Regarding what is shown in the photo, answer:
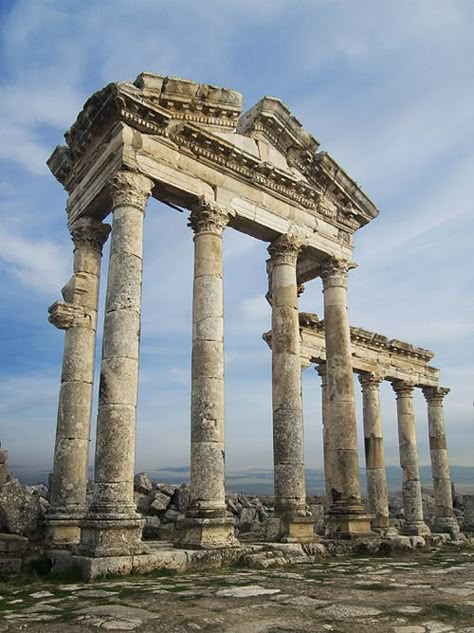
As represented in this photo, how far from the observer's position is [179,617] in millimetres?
5902

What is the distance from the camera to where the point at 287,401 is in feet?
47.4

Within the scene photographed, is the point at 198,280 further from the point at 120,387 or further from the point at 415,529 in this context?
the point at 415,529

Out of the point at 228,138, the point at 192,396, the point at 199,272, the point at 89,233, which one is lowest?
the point at 192,396

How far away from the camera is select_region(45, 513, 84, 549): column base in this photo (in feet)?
38.9

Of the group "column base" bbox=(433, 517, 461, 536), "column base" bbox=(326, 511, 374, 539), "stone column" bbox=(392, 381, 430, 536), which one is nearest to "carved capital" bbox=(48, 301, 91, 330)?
"column base" bbox=(326, 511, 374, 539)

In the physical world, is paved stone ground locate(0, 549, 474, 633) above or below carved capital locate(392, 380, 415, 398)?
below

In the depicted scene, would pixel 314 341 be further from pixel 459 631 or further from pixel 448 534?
pixel 459 631

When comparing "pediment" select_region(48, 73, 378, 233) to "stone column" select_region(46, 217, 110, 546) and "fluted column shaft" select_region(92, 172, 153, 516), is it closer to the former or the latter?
"fluted column shaft" select_region(92, 172, 153, 516)

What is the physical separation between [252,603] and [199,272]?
8.13m

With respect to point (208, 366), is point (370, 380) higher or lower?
higher

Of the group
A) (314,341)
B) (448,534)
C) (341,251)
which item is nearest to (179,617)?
(341,251)

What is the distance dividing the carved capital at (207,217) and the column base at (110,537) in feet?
22.8

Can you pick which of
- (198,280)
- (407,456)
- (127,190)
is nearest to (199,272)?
(198,280)

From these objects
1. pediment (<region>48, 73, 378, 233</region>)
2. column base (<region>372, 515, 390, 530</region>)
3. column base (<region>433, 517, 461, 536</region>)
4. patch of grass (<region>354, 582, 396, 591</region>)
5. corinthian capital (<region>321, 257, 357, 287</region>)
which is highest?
pediment (<region>48, 73, 378, 233</region>)
